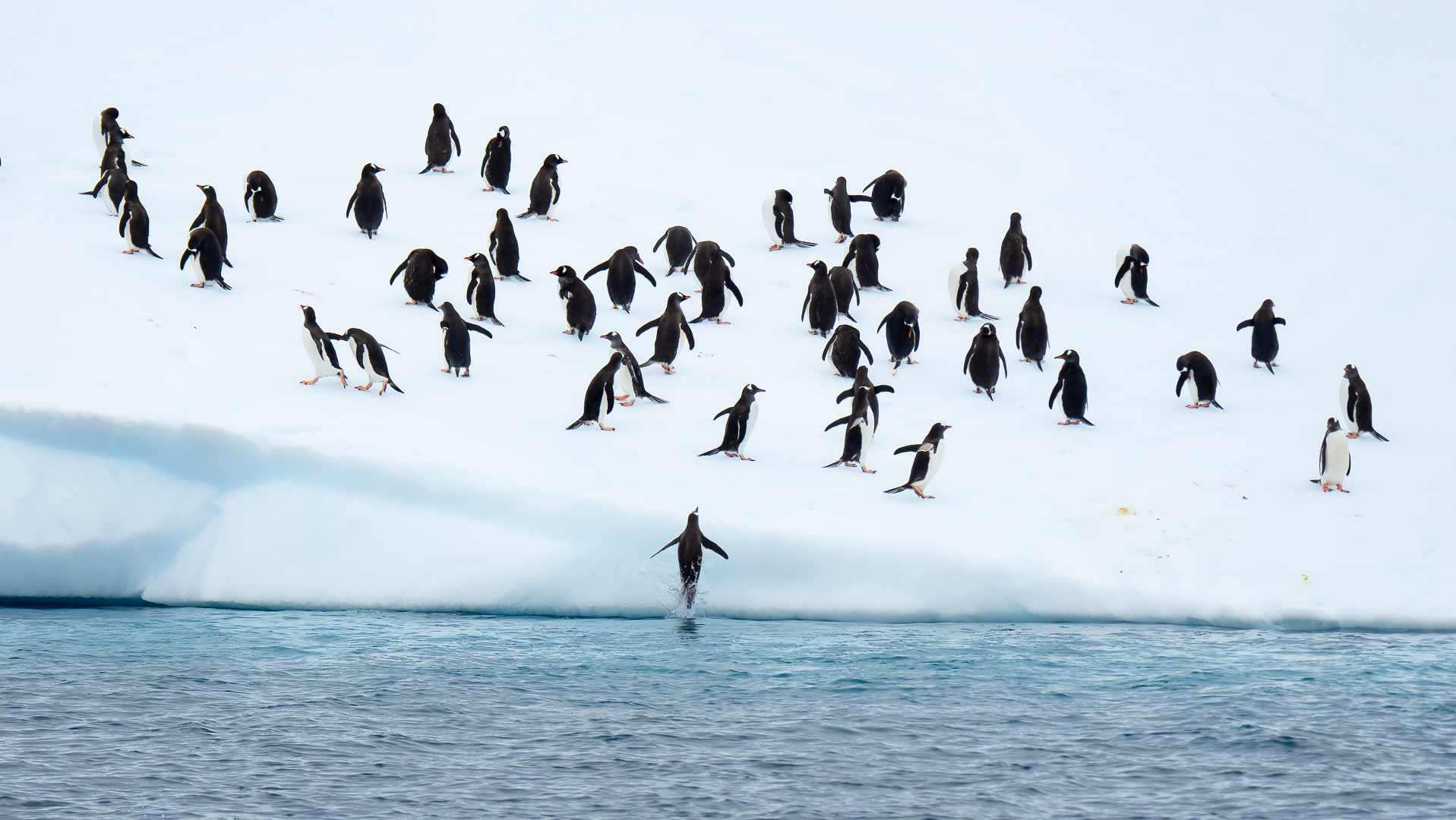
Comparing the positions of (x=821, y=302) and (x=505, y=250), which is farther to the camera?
(x=505, y=250)

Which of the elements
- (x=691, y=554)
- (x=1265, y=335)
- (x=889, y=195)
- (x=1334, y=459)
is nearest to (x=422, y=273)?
(x=691, y=554)

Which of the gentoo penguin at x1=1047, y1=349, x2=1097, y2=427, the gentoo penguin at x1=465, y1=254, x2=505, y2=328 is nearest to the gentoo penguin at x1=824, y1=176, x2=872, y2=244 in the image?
the gentoo penguin at x1=465, y1=254, x2=505, y2=328

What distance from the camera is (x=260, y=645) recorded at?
7.80 m

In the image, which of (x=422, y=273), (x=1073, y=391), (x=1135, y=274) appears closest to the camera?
(x=1073, y=391)

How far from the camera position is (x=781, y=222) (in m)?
15.6

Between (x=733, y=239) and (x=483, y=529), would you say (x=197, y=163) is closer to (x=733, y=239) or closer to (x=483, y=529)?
(x=733, y=239)

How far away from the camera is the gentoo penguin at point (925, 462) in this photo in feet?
32.3

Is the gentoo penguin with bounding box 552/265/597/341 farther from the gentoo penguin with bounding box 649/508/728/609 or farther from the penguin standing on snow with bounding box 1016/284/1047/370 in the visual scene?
the gentoo penguin with bounding box 649/508/728/609

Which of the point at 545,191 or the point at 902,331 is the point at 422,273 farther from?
the point at 902,331

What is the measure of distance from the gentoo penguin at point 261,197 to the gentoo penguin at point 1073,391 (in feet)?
29.2

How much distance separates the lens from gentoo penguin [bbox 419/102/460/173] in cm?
1753

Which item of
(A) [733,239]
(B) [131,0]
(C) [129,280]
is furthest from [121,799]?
(B) [131,0]

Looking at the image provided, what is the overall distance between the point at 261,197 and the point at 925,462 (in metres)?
8.81

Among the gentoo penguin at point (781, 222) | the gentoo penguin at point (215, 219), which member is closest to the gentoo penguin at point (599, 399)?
the gentoo penguin at point (215, 219)
